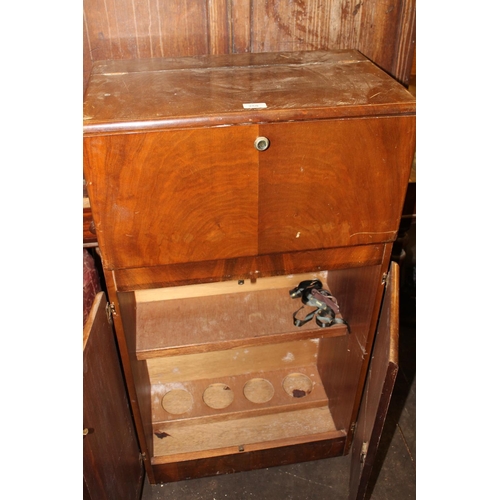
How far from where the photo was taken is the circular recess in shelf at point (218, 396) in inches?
68.7

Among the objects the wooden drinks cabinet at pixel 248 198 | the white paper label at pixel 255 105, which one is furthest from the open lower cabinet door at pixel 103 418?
the white paper label at pixel 255 105

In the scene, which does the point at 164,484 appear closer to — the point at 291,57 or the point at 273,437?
the point at 273,437

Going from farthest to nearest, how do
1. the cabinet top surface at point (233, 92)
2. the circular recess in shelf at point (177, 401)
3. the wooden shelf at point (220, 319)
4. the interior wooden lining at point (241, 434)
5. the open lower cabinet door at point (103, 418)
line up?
the circular recess in shelf at point (177, 401), the interior wooden lining at point (241, 434), the wooden shelf at point (220, 319), the open lower cabinet door at point (103, 418), the cabinet top surface at point (233, 92)

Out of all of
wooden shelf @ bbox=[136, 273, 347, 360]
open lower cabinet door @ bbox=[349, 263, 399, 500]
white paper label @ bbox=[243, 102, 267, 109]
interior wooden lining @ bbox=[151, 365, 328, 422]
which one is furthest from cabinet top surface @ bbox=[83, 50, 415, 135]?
interior wooden lining @ bbox=[151, 365, 328, 422]

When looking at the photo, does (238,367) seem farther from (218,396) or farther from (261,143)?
(261,143)

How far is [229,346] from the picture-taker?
1427mm

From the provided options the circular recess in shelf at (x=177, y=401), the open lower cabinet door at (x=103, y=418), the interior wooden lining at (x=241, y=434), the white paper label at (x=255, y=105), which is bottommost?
the interior wooden lining at (x=241, y=434)

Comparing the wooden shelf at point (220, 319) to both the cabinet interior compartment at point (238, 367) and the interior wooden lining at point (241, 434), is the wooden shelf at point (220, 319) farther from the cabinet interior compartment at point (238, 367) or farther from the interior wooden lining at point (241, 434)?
the interior wooden lining at point (241, 434)

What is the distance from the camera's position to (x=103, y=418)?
45.9 inches

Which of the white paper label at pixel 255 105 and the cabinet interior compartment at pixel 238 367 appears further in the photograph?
the cabinet interior compartment at pixel 238 367

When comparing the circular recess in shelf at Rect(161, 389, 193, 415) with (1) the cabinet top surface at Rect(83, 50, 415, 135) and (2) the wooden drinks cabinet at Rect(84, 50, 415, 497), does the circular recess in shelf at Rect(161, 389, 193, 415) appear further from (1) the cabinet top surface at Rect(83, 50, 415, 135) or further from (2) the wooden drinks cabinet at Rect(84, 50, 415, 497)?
(1) the cabinet top surface at Rect(83, 50, 415, 135)

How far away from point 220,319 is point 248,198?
1.92ft

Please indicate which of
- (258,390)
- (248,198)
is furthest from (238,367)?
(248,198)

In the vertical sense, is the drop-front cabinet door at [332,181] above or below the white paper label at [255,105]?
below
